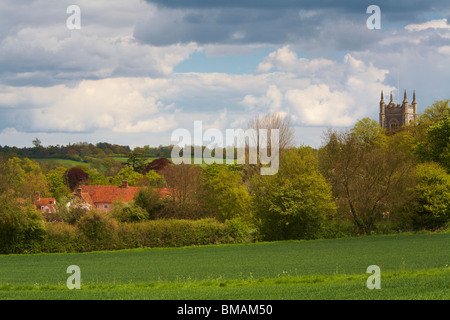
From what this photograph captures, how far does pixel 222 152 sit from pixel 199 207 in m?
42.9

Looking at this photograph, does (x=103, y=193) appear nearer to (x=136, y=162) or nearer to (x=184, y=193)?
(x=136, y=162)

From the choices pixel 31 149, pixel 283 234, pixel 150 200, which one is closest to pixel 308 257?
pixel 283 234

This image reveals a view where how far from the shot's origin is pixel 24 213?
45.5 metres

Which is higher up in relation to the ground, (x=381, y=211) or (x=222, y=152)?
(x=222, y=152)

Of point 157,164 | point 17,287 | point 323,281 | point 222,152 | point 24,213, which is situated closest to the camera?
point 323,281

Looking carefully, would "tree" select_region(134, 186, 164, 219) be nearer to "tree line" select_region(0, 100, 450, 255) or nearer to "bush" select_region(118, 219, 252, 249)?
"tree line" select_region(0, 100, 450, 255)

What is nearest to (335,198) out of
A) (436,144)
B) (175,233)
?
(436,144)

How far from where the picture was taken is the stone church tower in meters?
180

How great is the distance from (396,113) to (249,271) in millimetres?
165024

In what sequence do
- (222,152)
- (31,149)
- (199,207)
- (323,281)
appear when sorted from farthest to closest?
(31,149)
(222,152)
(199,207)
(323,281)

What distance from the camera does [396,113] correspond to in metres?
183

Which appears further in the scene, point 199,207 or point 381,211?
point 199,207

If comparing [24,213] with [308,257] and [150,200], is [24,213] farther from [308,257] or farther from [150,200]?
[308,257]

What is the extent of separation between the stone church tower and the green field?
140 m
